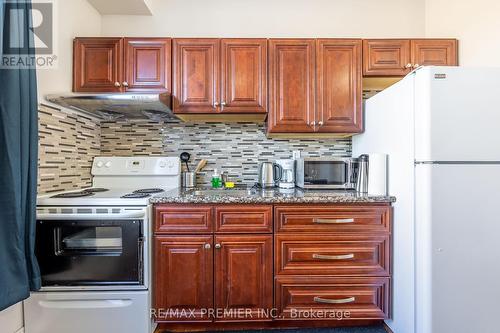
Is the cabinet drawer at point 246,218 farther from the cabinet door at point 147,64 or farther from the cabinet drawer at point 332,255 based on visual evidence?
the cabinet door at point 147,64

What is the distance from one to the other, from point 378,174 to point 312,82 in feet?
2.75

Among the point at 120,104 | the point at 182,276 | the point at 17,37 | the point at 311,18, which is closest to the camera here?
the point at 17,37

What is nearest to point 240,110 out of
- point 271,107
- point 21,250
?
point 271,107

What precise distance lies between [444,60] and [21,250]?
305cm

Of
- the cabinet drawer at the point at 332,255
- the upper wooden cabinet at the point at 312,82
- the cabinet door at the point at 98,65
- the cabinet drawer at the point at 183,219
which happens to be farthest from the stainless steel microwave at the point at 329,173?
the cabinet door at the point at 98,65

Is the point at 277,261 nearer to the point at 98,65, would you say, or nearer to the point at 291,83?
the point at 291,83

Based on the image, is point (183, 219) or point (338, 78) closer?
point (183, 219)

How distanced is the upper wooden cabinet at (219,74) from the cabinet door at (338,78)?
0.44 meters

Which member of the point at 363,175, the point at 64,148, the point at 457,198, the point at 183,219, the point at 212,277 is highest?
the point at 64,148

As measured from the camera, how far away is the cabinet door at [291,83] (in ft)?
6.33

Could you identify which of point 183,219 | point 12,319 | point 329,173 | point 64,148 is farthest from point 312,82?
point 12,319

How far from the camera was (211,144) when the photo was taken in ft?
7.50

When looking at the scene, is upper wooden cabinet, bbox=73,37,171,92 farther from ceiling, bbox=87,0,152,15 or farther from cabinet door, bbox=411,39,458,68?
cabinet door, bbox=411,39,458,68

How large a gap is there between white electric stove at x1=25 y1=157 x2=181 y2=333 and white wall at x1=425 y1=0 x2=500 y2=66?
7.99ft
